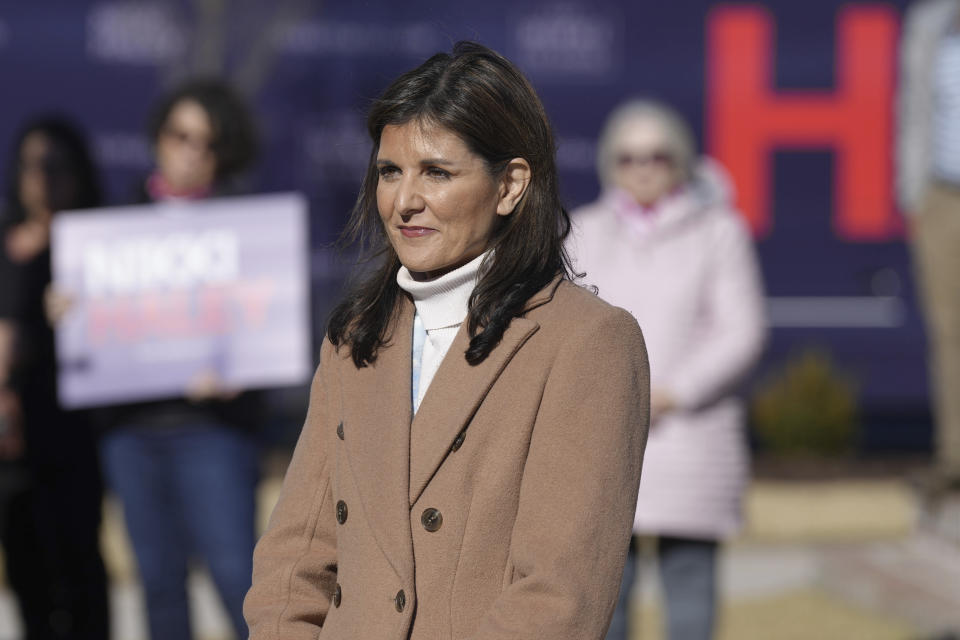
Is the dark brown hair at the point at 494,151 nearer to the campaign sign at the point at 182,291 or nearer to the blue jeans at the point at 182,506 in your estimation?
the blue jeans at the point at 182,506

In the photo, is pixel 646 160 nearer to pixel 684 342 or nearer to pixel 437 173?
pixel 684 342

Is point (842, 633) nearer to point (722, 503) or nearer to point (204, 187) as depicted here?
point (722, 503)

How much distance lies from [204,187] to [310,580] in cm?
260

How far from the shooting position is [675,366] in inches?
186

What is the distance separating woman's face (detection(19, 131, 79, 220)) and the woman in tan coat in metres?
2.97

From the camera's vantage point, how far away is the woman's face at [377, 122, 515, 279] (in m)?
2.25

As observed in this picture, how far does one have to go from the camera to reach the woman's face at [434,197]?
88.5 inches

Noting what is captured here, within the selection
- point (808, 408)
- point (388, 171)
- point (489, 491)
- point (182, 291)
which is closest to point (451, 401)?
point (489, 491)

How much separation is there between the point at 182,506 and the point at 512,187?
2.57 m

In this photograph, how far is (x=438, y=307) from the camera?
234 cm

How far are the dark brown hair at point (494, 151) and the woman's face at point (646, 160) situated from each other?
2.50 m

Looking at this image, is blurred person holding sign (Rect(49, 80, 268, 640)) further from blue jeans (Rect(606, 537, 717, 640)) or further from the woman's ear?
the woman's ear

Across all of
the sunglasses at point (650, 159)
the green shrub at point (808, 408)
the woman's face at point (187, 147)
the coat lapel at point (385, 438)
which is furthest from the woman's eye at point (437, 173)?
the green shrub at point (808, 408)

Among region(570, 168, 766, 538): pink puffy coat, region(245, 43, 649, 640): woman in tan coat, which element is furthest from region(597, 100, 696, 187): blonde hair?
region(245, 43, 649, 640): woman in tan coat
